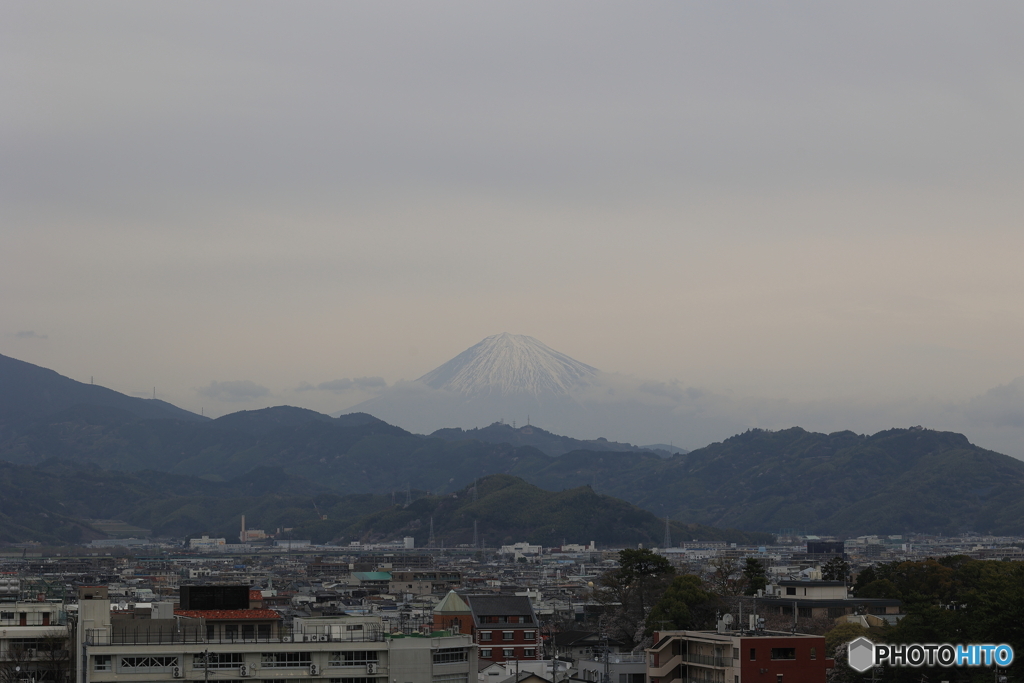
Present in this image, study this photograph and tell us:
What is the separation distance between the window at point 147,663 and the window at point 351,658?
520 centimetres

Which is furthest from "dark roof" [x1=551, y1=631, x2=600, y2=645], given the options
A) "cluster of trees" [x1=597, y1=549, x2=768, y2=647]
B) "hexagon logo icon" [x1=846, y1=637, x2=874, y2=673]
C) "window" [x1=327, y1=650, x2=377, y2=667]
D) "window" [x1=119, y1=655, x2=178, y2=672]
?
"window" [x1=119, y1=655, x2=178, y2=672]

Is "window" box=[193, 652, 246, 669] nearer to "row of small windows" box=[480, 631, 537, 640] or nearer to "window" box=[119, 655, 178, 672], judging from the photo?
"window" box=[119, 655, 178, 672]

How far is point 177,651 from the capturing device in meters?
42.9

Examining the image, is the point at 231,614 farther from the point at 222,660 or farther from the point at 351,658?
the point at 351,658

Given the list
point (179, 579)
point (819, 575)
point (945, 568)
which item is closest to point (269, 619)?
point (945, 568)

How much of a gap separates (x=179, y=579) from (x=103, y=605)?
155 metres

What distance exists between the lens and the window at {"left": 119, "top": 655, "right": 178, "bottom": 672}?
42.5 meters

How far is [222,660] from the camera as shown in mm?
43312

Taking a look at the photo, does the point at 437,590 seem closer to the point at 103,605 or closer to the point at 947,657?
the point at 103,605

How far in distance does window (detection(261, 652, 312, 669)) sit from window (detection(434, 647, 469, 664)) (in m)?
4.40

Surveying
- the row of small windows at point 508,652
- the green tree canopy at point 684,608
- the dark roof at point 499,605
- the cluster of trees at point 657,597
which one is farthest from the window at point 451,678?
the cluster of trees at point 657,597

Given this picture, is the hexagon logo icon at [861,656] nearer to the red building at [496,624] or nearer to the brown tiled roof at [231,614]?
the brown tiled roof at [231,614]

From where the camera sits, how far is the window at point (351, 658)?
44.4 metres

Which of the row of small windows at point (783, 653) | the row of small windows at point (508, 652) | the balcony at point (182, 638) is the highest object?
the balcony at point (182, 638)
